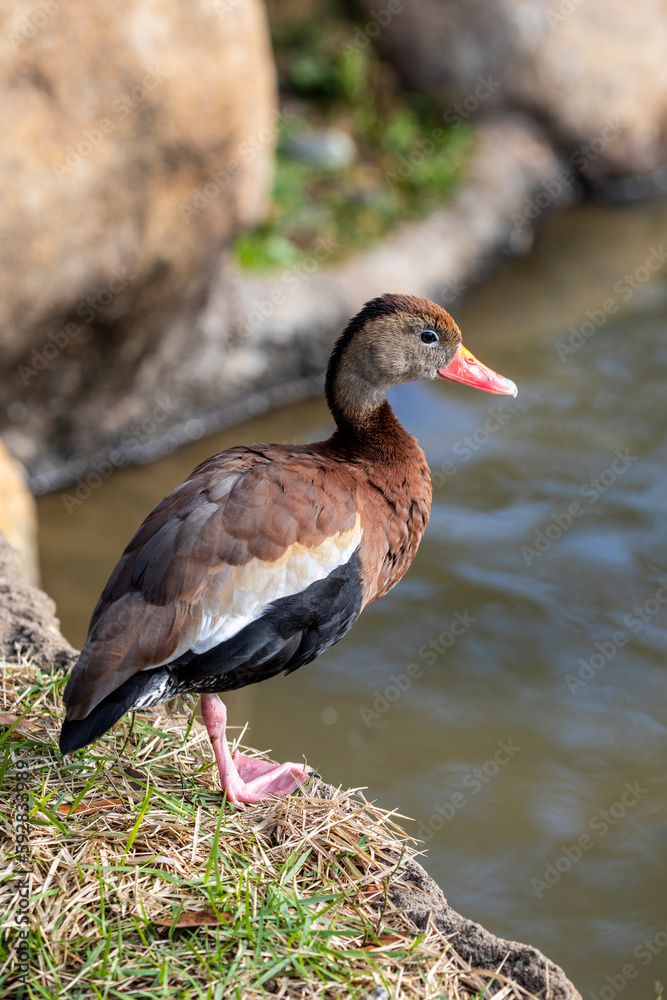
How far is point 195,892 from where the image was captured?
7.26 feet

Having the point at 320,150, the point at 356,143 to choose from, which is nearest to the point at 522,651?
the point at 320,150

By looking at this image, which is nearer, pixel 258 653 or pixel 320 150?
pixel 258 653

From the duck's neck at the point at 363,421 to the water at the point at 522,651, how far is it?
6.13 ft

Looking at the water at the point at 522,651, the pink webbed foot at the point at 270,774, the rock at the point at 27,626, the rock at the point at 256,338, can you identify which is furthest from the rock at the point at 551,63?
the pink webbed foot at the point at 270,774

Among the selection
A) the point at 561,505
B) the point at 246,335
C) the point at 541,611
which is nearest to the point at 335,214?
the point at 246,335

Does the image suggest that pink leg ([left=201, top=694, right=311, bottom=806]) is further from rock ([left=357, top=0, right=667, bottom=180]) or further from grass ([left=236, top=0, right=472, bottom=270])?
rock ([left=357, top=0, right=667, bottom=180])

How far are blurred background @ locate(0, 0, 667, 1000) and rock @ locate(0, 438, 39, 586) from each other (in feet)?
0.07

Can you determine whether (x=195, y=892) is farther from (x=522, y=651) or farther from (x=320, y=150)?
(x=320, y=150)

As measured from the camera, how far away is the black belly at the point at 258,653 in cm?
242

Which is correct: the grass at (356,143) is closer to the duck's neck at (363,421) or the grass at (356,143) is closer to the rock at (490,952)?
the duck's neck at (363,421)

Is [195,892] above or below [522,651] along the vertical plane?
above

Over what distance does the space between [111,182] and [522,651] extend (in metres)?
3.45

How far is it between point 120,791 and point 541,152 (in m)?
8.53

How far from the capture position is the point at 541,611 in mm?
5406
